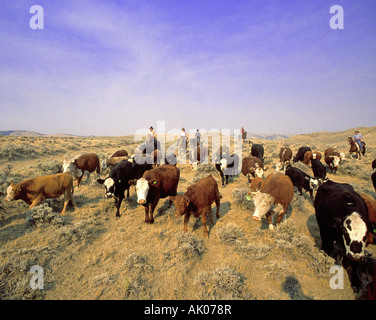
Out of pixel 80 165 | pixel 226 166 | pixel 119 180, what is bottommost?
pixel 119 180

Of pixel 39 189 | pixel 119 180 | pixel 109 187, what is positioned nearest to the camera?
pixel 39 189

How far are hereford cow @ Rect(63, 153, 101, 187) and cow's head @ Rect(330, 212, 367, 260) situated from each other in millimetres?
12588

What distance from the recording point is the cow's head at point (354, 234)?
12.8 feet

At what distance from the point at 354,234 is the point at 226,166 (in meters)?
9.02

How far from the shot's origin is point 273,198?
6.04 m

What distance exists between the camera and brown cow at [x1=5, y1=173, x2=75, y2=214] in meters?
6.79

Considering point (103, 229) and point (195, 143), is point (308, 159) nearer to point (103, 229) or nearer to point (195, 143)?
point (195, 143)

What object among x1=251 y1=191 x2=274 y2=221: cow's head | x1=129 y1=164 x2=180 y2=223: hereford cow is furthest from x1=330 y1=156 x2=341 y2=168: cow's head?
x1=129 y1=164 x2=180 y2=223: hereford cow

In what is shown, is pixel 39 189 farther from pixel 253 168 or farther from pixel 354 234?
pixel 253 168

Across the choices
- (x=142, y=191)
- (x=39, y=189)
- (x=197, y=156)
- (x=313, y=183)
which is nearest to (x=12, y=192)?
(x=39, y=189)

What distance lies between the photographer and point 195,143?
21.1 metres

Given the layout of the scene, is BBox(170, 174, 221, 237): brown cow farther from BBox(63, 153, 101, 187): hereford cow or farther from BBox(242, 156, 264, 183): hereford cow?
BBox(63, 153, 101, 187): hereford cow
